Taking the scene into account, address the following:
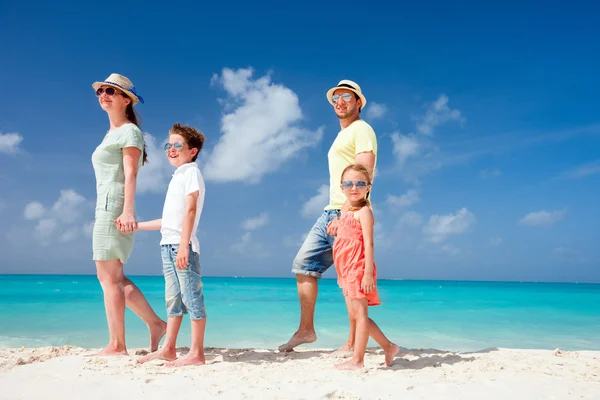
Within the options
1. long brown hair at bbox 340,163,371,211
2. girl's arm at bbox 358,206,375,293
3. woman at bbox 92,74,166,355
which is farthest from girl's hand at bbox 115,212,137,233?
girl's arm at bbox 358,206,375,293

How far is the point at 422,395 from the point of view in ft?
9.40

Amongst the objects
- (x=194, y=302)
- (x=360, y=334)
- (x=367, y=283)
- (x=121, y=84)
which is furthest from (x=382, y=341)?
(x=121, y=84)

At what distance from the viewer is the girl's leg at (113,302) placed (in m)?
3.82

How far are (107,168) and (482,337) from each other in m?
7.04

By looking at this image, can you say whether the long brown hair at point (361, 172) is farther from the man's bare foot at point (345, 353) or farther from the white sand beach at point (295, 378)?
the man's bare foot at point (345, 353)

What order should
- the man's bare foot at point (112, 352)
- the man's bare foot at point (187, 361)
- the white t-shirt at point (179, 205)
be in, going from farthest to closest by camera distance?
1. the man's bare foot at point (112, 352)
2. the white t-shirt at point (179, 205)
3. the man's bare foot at point (187, 361)

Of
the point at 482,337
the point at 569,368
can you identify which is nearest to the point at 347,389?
the point at 569,368

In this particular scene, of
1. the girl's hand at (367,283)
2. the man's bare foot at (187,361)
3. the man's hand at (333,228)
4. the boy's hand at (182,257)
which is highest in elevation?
the man's hand at (333,228)

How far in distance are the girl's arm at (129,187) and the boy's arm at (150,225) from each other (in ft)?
0.21

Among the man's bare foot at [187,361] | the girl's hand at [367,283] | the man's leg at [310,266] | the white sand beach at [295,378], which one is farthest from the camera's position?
the man's leg at [310,266]

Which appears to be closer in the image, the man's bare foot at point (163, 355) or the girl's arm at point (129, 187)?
the man's bare foot at point (163, 355)

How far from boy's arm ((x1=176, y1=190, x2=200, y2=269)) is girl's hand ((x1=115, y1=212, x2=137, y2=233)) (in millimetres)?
521

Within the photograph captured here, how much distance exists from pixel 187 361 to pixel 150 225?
108 centimetres

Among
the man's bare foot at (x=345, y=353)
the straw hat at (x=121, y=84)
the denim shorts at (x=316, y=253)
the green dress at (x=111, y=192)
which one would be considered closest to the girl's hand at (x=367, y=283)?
the denim shorts at (x=316, y=253)
